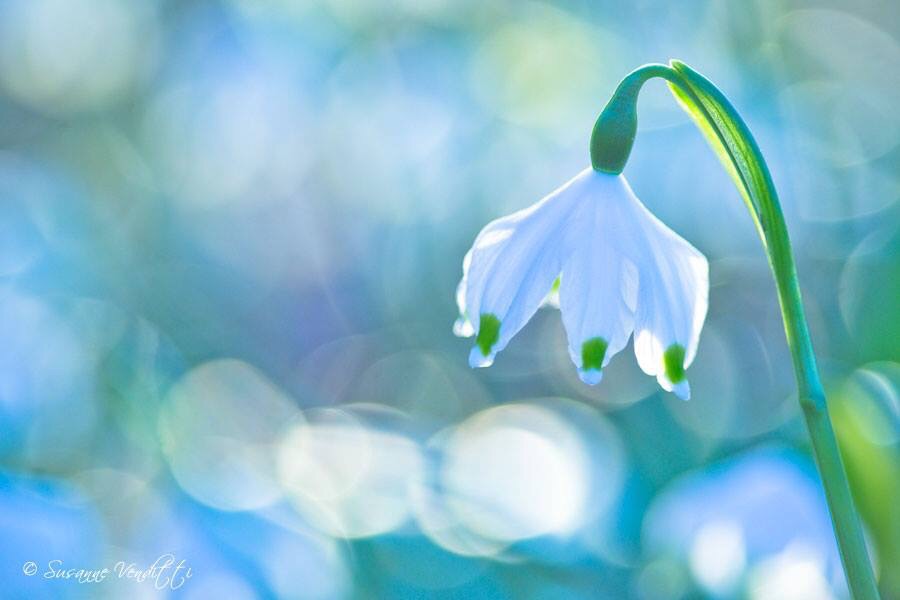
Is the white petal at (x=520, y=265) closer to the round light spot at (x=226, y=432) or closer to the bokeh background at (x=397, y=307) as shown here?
the bokeh background at (x=397, y=307)

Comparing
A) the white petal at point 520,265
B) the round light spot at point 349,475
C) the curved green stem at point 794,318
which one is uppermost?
the round light spot at point 349,475

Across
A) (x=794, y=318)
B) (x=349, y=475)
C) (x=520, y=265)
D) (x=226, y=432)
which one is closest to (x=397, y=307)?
(x=226, y=432)

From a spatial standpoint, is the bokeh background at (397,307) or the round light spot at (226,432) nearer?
the bokeh background at (397,307)

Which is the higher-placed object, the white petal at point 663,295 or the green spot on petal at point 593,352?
the white petal at point 663,295

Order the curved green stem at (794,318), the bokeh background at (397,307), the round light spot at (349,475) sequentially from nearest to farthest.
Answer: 1. the curved green stem at (794,318)
2. the bokeh background at (397,307)
3. the round light spot at (349,475)

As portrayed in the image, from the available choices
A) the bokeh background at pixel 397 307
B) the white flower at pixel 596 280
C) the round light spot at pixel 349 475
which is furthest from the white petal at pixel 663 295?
the round light spot at pixel 349 475


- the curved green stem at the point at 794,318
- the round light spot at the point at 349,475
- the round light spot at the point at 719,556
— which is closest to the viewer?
the curved green stem at the point at 794,318

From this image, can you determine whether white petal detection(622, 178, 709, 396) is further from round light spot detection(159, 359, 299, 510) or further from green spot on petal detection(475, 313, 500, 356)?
round light spot detection(159, 359, 299, 510)

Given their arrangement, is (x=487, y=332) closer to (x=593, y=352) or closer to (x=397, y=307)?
(x=593, y=352)

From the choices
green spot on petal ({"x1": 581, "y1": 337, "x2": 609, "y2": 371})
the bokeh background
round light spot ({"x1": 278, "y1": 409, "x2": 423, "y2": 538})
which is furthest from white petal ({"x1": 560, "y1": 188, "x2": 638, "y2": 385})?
round light spot ({"x1": 278, "y1": 409, "x2": 423, "y2": 538})
